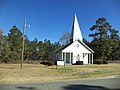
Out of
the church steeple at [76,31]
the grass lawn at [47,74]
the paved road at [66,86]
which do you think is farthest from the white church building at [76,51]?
the paved road at [66,86]

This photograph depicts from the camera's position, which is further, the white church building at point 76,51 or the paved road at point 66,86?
the white church building at point 76,51

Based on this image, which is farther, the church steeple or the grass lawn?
the church steeple

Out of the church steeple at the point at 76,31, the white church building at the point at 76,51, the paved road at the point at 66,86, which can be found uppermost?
the church steeple at the point at 76,31

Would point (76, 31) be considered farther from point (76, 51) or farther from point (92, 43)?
point (92, 43)

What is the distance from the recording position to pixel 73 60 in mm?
47625

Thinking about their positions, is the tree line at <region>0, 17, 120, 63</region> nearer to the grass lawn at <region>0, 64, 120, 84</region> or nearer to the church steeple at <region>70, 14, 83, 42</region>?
the church steeple at <region>70, 14, 83, 42</region>

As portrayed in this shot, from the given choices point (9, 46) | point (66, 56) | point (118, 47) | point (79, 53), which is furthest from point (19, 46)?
point (118, 47)

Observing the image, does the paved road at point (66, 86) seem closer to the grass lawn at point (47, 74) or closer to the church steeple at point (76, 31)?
the grass lawn at point (47, 74)

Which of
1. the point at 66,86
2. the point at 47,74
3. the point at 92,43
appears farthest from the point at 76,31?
the point at 66,86

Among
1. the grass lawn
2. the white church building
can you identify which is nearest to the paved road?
the grass lawn

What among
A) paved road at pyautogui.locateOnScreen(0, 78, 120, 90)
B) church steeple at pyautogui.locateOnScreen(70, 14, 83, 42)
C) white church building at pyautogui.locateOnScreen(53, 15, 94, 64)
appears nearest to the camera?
paved road at pyautogui.locateOnScreen(0, 78, 120, 90)

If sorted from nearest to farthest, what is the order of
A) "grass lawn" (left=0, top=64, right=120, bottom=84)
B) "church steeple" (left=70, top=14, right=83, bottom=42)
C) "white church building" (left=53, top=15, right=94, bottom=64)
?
"grass lawn" (left=0, top=64, right=120, bottom=84) < "white church building" (left=53, top=15, right=94, bottom=64) < "church steeple" (left=70, top=14, right=83, bottom=42)

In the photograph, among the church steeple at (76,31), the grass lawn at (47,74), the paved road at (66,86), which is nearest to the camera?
the paved road at (66,86)

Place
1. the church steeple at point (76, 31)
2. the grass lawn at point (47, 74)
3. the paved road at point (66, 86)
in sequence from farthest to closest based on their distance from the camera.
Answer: the church steeple at point (76, 31) < the grass lawn at point (47, 74) < the paved road at point (66, 86)
